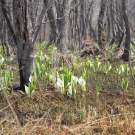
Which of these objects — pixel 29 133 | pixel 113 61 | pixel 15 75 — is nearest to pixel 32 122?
pixel 29 133

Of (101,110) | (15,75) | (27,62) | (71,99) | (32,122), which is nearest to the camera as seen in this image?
(32,122)

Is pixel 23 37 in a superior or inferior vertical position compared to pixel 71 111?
superior

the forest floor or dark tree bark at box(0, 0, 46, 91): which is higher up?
dark tree bark at box(0, 0, 46, 91)

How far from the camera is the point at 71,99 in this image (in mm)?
2590

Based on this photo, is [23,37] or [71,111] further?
[23,37]

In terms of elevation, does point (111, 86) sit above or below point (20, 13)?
below

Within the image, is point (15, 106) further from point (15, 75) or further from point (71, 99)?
point (15, 75)

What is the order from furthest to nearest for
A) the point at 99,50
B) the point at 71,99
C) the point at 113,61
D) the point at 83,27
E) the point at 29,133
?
the point at 83,27 < the point at 99,50 < the point at 113,61 < the point at 71,99 < the point at 29,133

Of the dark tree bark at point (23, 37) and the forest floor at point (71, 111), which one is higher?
the dark tree bark at point (23, 37)

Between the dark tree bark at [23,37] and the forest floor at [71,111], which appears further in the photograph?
the dark tree bark at [23,37]

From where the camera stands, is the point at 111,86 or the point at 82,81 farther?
the point at 111,86

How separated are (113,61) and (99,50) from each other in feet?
3.38

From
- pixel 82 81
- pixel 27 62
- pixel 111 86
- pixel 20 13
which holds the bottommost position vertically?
pixel 111 86

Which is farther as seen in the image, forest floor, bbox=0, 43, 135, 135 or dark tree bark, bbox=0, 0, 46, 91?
dark tree bark, bbox=0, 0, 46, 91
